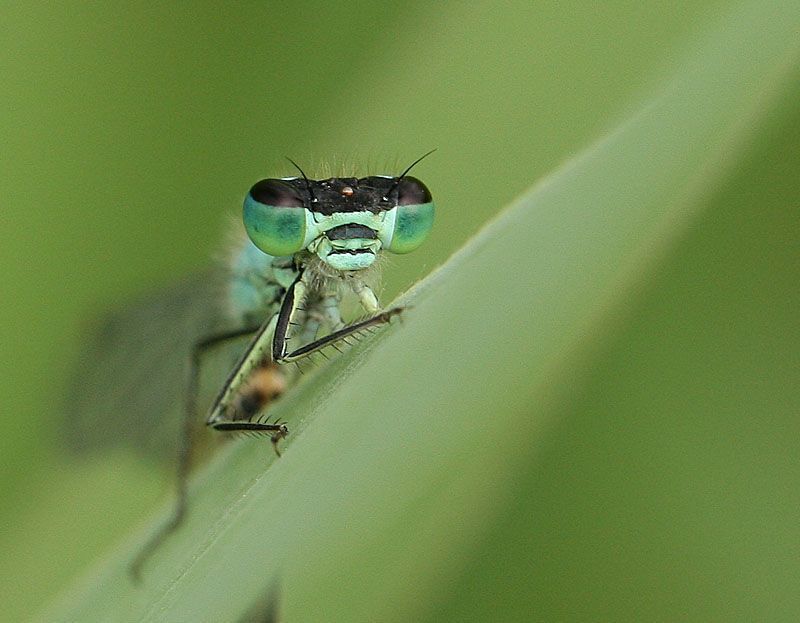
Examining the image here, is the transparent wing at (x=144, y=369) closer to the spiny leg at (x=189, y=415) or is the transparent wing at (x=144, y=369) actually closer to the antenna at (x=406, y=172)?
the spiny leg at (x=189, y=415)

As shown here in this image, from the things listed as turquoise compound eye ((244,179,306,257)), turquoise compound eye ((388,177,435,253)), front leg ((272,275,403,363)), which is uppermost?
turquoise compound eye ((388,177,435,253))

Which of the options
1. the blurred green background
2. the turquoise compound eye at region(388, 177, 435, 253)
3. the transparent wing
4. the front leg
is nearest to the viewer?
the front leg

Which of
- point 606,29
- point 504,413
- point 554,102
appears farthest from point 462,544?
point 606,29

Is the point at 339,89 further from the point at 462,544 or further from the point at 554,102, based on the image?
the point at 462,544

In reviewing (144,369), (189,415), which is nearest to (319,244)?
(189,415)

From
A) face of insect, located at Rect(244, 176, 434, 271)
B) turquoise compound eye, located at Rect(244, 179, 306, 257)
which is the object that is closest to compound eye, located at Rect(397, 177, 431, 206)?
face of insect, located at Rect(244, 176, 434, 271)

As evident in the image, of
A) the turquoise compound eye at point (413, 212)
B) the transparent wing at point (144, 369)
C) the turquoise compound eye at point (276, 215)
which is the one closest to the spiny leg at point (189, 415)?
the transparent wing at point (144, 369)

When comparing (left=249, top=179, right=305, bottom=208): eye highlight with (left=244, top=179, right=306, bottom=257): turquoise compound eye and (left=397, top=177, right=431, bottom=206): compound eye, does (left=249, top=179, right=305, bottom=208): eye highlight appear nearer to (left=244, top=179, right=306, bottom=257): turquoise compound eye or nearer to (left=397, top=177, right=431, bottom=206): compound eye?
(left=244, top=179, right=306, bottom=257): turquoise compound eye
